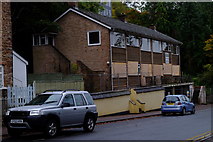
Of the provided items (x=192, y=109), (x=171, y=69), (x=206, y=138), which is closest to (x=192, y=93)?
(x=171, y=69)

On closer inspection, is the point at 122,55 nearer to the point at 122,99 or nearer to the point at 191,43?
the point at 122,99

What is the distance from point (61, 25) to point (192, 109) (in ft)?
52.0

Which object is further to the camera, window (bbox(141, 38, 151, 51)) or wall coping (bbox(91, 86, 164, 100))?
window (bbox(141, 38, 151, 51))

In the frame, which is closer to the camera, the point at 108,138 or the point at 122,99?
the point at 108,138

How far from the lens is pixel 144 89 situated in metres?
34.2

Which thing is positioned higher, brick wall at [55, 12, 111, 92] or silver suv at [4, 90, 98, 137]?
brick wall at [55, 12, 111, 92]

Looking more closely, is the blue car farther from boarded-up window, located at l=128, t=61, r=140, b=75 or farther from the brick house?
boarded-up window, located at l=128, t=61, r=140, b=75

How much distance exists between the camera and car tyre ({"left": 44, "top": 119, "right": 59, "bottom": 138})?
14.1 meters

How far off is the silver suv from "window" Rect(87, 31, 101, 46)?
19.0m

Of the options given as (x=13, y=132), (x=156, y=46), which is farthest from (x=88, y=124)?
(x=156, y=46)

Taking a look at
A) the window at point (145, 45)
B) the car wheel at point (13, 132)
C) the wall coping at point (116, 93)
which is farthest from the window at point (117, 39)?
the car wheel at point (13, 132)

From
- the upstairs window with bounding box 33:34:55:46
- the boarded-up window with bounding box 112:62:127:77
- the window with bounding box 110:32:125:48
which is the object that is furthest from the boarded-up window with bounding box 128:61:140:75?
the upstairs window with bounding box 33:34:55:46

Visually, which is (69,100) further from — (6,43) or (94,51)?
(94,51)

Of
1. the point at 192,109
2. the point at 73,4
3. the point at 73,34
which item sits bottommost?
the point at 192,109
